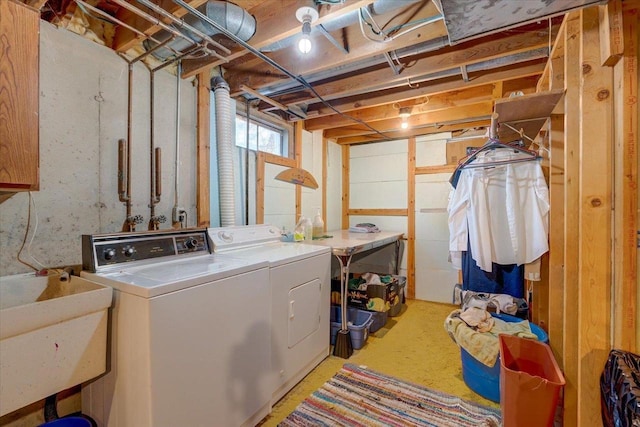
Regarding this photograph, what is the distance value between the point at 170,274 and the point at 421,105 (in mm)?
2772

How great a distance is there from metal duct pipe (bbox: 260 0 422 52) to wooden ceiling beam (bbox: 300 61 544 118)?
1.13 m

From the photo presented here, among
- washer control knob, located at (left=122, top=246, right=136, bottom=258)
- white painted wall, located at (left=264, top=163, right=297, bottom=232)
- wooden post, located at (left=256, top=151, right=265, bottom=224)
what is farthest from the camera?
white painted wall, located at (left=264, top=163, right=297, bottom=232)

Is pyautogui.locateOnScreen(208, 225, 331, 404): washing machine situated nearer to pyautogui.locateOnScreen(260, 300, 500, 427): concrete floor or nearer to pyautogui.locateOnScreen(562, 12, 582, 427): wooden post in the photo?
pyautogui.locateOnScreen(260, 300, 500, 427): concrete floor

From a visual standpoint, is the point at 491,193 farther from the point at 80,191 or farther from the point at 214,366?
the point at 80,191

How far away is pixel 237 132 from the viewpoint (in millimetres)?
2797

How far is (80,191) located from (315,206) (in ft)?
8.52

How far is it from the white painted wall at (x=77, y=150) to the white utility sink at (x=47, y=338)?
0.88ft

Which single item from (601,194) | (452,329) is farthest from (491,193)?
(452,329)

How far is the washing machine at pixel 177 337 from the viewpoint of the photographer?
1206 millimetres

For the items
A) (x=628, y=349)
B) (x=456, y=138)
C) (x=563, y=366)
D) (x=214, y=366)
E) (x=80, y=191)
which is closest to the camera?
(x=628, y=349)

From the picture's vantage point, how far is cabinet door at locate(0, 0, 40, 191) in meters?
1.18

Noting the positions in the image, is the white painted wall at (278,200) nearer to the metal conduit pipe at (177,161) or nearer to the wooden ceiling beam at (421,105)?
the wooden ceiling beam at (421,105)

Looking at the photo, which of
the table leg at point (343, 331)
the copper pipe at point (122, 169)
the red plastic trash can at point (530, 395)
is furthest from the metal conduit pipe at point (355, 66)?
the red plastic trash can at point (530, 395)

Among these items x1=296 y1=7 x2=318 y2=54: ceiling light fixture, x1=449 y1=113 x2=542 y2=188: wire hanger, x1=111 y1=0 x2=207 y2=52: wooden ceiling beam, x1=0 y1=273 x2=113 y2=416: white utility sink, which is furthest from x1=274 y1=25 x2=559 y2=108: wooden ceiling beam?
x1=0 y1=273 x2=113 y2=416: white utility sink
